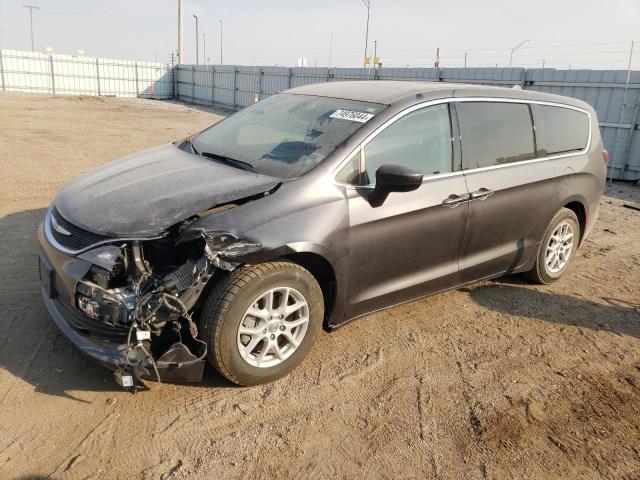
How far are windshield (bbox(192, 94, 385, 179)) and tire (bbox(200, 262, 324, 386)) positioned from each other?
0.71 metres

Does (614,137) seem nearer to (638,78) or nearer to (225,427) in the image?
(638,78)

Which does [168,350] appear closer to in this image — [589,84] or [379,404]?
[379,404]

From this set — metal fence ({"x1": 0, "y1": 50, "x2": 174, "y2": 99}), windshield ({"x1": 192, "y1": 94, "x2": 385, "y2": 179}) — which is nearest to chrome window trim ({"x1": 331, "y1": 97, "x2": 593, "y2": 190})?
windshield ({"x1": 192, "y1": 94, "x2": 385, "y2": 179})

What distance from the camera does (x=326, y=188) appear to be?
3.39m

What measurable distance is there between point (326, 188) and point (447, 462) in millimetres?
1737

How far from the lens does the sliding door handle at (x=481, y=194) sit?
4.05 meters

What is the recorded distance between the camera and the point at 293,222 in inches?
127

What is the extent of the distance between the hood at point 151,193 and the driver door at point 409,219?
687mm

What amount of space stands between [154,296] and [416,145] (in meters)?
2.11

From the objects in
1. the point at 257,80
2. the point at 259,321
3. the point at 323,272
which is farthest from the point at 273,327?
the point at 257,80

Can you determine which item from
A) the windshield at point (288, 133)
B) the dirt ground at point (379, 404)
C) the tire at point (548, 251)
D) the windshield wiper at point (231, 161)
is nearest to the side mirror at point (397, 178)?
the windshield at point (288, 133)

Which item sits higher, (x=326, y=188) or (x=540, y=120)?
(x=540, y=120)

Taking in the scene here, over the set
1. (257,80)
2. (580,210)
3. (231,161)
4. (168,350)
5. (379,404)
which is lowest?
(379,404)

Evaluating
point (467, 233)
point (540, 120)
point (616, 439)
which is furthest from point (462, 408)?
point (540, 120)
